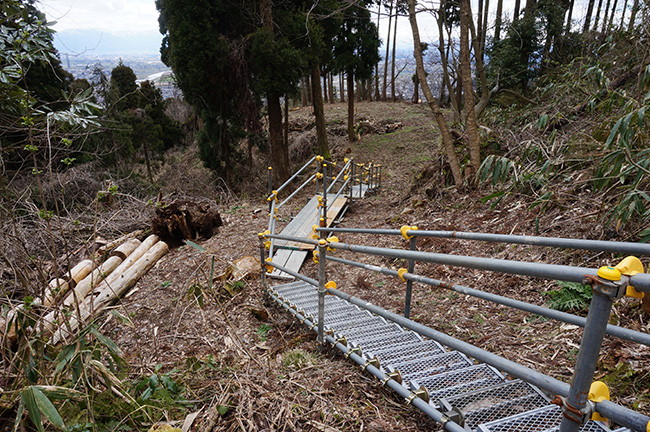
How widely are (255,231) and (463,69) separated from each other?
15.4 ft

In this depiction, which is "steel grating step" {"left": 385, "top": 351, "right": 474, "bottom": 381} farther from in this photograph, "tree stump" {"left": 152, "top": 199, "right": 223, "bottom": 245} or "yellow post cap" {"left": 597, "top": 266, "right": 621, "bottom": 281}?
"tree stump" {"left": 152, "top": 199, "right": 223, "bottom": 245}

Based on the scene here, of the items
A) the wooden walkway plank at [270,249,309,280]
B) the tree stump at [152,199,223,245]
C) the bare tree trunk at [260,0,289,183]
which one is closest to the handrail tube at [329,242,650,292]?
the wooden walkway plank at [270,249,309,280]

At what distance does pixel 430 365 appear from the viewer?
212 centimetres

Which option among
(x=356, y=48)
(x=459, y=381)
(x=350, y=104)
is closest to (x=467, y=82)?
(x=459, y=381)

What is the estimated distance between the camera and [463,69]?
5.76 metres

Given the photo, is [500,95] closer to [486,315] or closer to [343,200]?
[343,200]

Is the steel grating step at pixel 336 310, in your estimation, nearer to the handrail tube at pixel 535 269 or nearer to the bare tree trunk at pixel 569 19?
the handrail tube at pixel 535 269

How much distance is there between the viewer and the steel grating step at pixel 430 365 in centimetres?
200

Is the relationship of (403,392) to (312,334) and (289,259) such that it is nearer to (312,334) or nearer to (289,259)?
(312,334)

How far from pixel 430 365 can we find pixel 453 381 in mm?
222

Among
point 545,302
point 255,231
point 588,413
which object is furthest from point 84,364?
point 255,231

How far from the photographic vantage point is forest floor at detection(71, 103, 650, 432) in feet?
6.38

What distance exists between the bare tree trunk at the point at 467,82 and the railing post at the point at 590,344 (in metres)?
5.59

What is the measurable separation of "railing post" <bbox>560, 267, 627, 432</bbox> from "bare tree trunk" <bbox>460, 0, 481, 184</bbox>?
559cm
